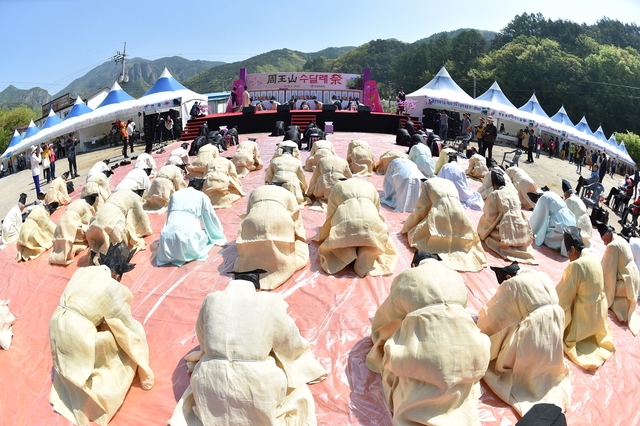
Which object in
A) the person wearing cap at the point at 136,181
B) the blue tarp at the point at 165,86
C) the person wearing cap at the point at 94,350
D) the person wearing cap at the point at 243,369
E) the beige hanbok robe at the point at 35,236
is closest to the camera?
the person wearing cap at the point at 243,369

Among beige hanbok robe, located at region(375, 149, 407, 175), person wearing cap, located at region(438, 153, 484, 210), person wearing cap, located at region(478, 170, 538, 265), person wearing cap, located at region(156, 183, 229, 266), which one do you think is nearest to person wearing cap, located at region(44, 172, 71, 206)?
person wearing cap, located at region(156, 183, 229, 266)

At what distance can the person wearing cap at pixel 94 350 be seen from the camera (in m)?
3.65

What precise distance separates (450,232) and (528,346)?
2.57m

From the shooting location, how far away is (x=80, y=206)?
7.24 m

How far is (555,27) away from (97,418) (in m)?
64.0

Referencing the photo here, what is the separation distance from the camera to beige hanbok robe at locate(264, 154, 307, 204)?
26.7 ft

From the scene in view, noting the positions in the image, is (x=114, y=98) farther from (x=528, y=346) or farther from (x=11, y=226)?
(x=528, y=346)

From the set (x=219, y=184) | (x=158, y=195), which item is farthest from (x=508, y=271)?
(x=158, y=195)

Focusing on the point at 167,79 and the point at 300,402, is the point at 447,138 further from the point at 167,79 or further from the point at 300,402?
the point at 300,402

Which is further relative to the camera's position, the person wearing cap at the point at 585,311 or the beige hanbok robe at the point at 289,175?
the beige hanbok robe at the point at 289,175

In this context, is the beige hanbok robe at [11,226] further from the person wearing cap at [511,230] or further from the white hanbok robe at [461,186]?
the person wearing cap at [511,230]

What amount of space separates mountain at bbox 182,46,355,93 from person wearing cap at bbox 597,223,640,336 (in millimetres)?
79243

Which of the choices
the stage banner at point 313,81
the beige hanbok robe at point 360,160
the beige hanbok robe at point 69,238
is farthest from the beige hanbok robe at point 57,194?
the stage banner at point 313,81

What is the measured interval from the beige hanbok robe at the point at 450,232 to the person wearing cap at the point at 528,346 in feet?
6.76
